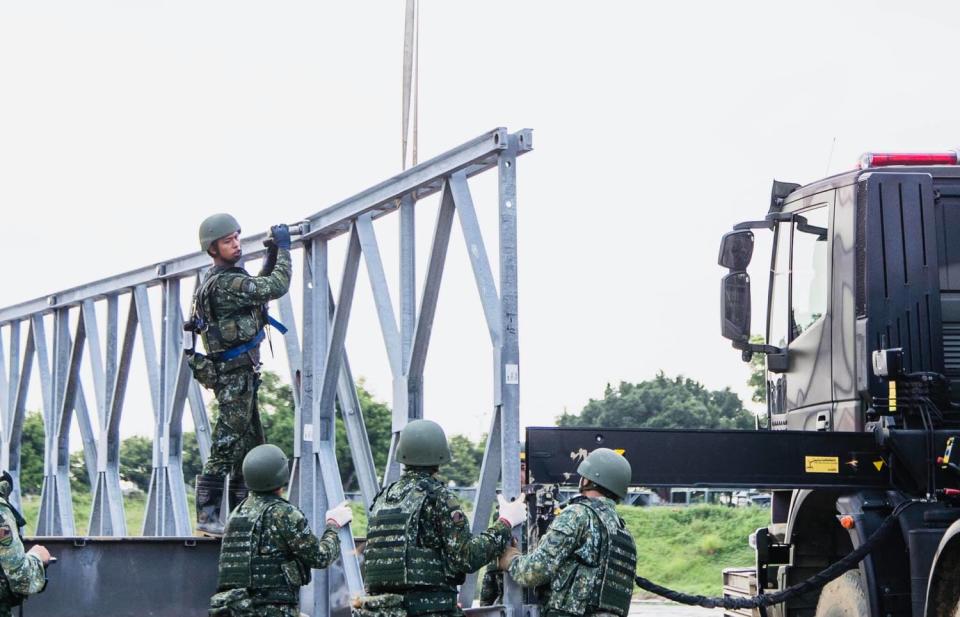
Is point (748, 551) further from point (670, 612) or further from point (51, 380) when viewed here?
point (51, 380)

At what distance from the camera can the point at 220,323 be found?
7.65 metres

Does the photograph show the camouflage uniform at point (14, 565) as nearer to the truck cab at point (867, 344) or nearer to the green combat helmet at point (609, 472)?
the green combat helmet at point (609, 472)

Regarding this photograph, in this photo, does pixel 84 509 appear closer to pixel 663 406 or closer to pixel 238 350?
pixel 663 406

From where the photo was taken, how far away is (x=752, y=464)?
721cm

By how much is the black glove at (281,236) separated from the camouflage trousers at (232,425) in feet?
2.36

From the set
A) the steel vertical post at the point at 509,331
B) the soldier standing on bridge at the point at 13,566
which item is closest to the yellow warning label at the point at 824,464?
the steel vertical post at the point at 509,331

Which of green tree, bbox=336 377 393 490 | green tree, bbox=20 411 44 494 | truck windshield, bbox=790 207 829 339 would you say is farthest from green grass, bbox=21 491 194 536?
truck windshield, bbox=790 207 829 339

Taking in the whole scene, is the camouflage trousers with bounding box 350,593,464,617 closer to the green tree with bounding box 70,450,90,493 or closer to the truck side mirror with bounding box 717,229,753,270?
the truck side mirror with bounding box 717,229,753,270

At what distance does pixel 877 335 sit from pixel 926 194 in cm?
83

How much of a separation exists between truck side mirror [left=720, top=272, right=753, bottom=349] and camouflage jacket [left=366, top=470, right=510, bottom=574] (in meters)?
2.43

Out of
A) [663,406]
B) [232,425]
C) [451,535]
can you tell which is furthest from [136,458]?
[451,535]

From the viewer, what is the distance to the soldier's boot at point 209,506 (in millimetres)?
7699

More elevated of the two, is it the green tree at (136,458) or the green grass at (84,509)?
the green tree at (136,458)

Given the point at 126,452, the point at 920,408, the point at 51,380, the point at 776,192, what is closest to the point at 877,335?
the point at 920,408
